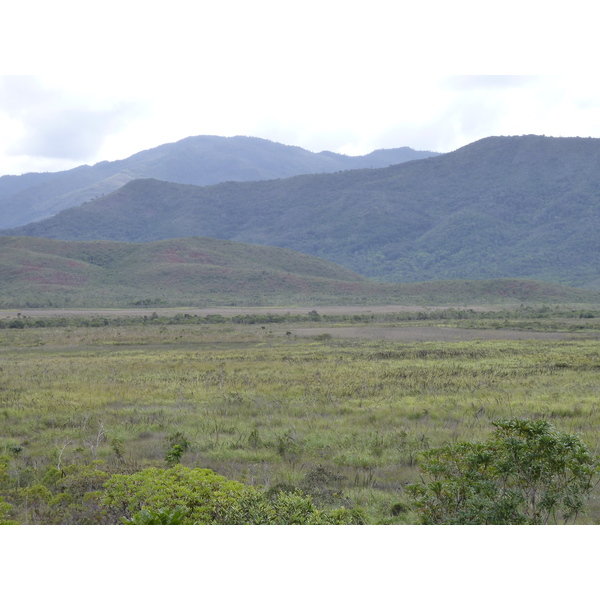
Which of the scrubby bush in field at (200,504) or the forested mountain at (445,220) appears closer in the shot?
the scrubby bush in field at (200,504)

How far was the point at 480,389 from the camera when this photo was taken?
1773 centimetres

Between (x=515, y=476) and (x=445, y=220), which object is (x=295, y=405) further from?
(x=445, y=220)

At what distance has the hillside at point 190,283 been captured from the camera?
91.2 m

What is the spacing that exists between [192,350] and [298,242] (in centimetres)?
15527

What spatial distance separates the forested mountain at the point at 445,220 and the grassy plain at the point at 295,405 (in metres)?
125

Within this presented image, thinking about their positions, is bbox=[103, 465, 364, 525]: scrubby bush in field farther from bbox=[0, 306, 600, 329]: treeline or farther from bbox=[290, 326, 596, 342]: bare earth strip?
bbox=[0, 306, 600, 329]: treeline

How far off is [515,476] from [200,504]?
386cm

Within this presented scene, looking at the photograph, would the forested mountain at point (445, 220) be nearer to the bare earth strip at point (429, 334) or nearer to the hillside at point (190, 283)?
the hillside at point (190, 283)

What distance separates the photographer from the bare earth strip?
37594 millimetres

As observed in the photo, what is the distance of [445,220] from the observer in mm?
175125

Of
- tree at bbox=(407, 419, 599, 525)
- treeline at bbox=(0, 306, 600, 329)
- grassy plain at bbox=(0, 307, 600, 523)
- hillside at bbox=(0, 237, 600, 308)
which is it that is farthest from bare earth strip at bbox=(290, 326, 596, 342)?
hillside at bbox=(0, 237, 600, 308)

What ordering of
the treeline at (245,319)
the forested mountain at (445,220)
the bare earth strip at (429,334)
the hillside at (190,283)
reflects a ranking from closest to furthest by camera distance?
1. the bare earth strip at (429,334)
2. the treeline at (245,319)
3. the hillside at (190,283)
4. the forested mountain at (445,220)

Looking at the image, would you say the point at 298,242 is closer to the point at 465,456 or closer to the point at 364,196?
the point at 364,196

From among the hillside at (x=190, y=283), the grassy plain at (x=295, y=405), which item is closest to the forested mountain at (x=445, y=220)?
the hillside at (x=190, y=283)
